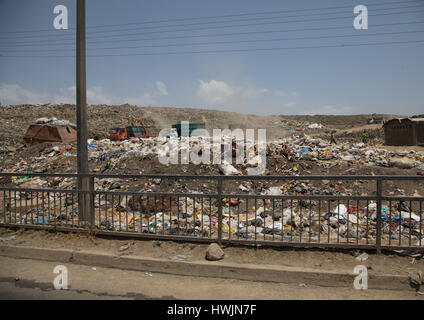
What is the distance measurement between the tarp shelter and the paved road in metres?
18.6

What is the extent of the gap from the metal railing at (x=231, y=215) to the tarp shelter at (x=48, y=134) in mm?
9342

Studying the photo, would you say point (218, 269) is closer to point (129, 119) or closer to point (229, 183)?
point (229, 183)

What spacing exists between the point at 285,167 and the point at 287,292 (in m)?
9.34

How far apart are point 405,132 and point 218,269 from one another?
971 inches

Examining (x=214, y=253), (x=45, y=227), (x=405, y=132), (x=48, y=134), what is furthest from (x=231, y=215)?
(x=405, y=132)

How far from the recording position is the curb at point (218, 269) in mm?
3768

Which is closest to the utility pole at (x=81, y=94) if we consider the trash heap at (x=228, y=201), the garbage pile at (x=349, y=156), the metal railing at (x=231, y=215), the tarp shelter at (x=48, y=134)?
the metal railing at (x=231, y=215)

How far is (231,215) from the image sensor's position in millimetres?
8102

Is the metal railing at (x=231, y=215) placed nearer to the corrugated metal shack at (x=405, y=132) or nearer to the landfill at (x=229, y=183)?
the landfill at (x=229, y=183)

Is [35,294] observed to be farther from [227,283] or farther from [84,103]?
[84,103]

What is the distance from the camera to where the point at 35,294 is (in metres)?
3.67
